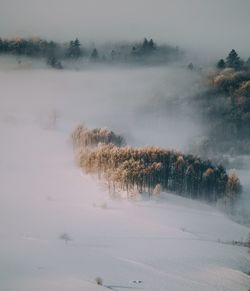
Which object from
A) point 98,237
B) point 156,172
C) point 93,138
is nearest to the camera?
point 98,237

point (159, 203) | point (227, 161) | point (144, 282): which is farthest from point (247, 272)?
point (227, 161)

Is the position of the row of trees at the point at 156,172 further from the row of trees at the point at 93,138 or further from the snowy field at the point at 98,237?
the row of trees at the point at 93,138

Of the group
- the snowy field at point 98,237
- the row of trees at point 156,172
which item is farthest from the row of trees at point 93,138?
the snowy field at point 98,237

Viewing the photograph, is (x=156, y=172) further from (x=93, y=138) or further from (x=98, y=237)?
(x=98, y=237)

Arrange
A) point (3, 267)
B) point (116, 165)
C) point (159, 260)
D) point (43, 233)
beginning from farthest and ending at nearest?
point (116, 165) < point (43, 233) < point (159, 260) < point (3, 267)

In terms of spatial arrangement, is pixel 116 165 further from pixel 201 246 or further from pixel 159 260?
pixel 159 260

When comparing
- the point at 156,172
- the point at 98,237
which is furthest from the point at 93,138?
the point at 98,237

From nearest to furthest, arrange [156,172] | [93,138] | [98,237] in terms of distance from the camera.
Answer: [98,237] → [156,172] → [93,138]

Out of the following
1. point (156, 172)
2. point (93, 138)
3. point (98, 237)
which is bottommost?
→ point (98, 237)
